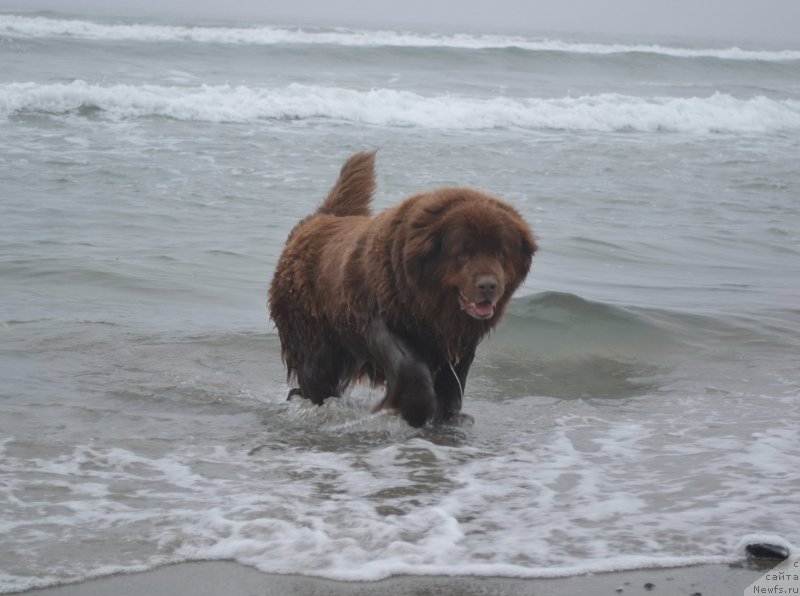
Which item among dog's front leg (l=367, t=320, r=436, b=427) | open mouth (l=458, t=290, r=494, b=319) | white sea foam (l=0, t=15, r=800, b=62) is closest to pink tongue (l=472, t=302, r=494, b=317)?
open mouth (l=458, t=290, r=494, b=319)

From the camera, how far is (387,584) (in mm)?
4133

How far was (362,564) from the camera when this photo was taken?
427 cm

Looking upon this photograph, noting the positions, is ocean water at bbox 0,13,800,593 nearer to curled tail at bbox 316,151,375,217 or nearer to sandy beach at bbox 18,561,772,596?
sandy beach at bbox 18,561,772,596

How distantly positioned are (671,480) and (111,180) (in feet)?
37.0

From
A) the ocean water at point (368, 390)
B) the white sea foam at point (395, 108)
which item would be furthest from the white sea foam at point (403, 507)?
the white sea foam at point (395, 108)

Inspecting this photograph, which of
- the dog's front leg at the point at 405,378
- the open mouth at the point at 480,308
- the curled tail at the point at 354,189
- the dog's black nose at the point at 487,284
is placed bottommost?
the dog's front leg at the point at 405,378

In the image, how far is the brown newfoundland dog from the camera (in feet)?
18.9

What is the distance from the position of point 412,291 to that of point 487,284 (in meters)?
0.46

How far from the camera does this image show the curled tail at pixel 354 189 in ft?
23.6

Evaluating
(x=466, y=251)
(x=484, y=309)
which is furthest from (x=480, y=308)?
(x=466, y=251)

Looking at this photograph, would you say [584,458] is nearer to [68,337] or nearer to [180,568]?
[180,568]

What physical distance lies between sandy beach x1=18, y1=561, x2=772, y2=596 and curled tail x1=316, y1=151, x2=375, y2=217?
3.42 metres

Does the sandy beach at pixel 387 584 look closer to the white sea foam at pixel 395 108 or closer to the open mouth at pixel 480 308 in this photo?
the open mouth at pixel 480 308

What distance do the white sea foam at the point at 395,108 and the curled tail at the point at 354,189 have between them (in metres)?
15.5
